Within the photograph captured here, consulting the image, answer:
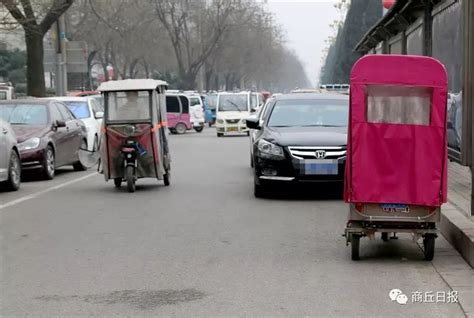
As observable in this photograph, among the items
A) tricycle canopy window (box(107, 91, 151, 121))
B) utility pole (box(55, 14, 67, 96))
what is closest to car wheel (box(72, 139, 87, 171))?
tricycle canopy window (box(107, 91, 151, 121))

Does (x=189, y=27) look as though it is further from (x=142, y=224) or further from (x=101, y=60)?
(x=142, y=224)

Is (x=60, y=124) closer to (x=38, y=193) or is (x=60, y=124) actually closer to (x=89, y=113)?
(x=38, y=193)

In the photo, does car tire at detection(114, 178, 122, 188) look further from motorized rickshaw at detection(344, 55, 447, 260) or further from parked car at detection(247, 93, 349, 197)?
motorized rickshaw at detection(344, 55, 447, 260)

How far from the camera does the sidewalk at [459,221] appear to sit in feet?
27.2

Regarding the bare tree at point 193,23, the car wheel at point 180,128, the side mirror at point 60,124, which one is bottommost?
the car wheel at point 180,128

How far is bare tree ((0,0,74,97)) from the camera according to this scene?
2564 cm

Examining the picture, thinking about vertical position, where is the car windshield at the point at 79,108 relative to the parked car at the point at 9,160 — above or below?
above

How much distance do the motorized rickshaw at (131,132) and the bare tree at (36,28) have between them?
10.9 metres

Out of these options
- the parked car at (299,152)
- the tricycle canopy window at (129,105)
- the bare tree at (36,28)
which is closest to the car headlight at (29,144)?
the tricycle canopy window at (129,105)

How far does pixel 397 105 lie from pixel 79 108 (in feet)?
49.7

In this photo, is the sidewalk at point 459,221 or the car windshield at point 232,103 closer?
the sidewalk at point 459,221

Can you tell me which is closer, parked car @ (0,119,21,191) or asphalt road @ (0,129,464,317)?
asphalt road @ (0,129,464,317)

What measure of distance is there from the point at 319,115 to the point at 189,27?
60749 millimetres

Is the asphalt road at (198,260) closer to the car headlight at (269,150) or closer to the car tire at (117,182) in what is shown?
the car headlight at (269,150)
